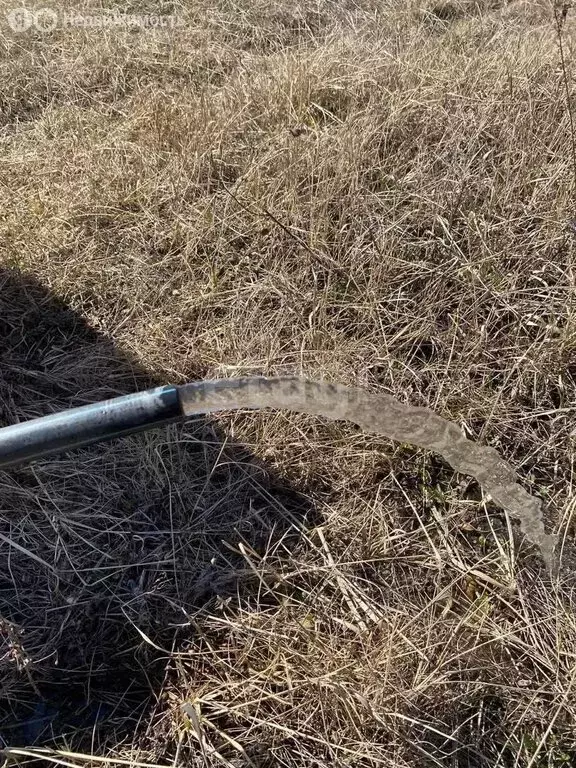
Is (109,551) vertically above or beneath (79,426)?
beneath

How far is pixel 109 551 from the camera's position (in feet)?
5.84

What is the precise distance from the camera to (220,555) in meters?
1.75

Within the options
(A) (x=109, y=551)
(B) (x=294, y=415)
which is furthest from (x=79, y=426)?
(B) (x=294, y=415)

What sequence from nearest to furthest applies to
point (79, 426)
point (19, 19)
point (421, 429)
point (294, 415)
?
1. point (79, 426)
2. point (421, 429)
3. point (294, 415)
4. point (19, 19)

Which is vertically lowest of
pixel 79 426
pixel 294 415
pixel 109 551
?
pixel 109 551

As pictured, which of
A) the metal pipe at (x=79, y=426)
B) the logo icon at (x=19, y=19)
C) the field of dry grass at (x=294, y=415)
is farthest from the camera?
the logo icon at (x=19, y=19)

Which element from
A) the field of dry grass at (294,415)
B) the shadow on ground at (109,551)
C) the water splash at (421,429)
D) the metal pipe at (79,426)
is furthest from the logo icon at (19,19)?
the metal pipe at (79,426)

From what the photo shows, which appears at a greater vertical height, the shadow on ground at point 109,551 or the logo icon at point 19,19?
the logo icon at point 19,19

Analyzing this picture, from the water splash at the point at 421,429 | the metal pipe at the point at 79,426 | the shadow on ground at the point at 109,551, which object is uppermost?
the metal pipe at the point at 79,426

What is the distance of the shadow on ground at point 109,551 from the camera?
156cm

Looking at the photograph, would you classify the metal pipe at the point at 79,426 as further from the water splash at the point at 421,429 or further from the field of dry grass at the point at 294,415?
the field of dry grass at the point at 294,415

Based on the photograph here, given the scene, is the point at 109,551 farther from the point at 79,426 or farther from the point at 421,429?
the point at 421,429

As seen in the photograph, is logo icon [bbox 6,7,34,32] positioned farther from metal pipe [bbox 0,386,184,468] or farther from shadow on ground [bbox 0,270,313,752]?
metal pipe [bbox 0,386,184,468]

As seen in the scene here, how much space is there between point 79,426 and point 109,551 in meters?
0.69
